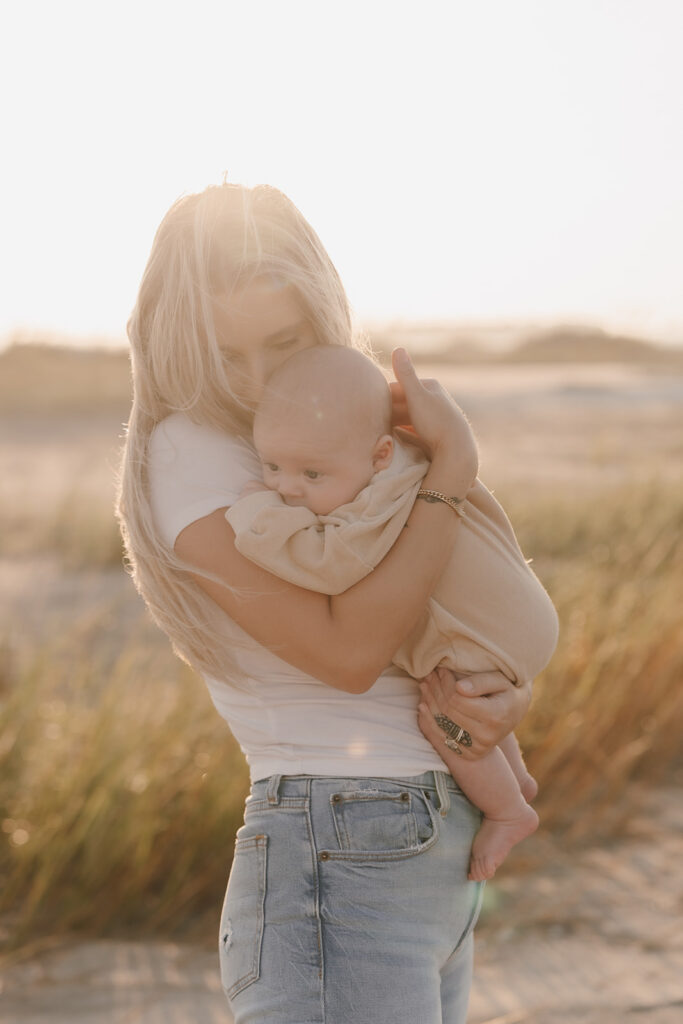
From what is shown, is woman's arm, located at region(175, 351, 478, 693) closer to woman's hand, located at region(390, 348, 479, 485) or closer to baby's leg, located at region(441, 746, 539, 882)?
woman's hand, located at region(390, 348, 479, 485)

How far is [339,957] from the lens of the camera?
1.44 meters

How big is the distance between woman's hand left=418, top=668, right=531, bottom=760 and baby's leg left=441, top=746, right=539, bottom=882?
0.03 meters

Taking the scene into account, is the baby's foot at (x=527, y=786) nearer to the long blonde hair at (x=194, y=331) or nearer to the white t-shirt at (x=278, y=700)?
the white t-shirt at (x=278, y=700)

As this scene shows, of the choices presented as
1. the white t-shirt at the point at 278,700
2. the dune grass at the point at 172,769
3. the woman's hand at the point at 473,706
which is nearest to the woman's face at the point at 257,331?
the white t-shirt at the point at 278,700

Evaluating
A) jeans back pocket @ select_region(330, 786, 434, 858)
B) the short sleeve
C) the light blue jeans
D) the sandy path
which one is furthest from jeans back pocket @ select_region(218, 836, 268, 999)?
the sandy path

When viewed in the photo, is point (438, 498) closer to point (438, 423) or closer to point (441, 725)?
point (438, 423)

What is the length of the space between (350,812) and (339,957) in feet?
0.64

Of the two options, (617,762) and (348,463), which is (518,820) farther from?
(617,762)

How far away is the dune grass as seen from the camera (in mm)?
3127

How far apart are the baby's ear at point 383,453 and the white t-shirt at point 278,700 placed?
0.64 feet

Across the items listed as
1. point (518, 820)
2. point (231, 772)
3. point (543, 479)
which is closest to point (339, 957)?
point (518, 820)

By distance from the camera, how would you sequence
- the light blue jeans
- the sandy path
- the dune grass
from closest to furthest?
1. the light blue jeans
2. the sandy path
3. the dune grass

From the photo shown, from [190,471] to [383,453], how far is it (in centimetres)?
30

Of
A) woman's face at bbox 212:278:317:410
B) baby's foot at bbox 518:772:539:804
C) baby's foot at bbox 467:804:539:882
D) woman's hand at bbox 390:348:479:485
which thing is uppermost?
woman's face at bbox 212:278:317:410
